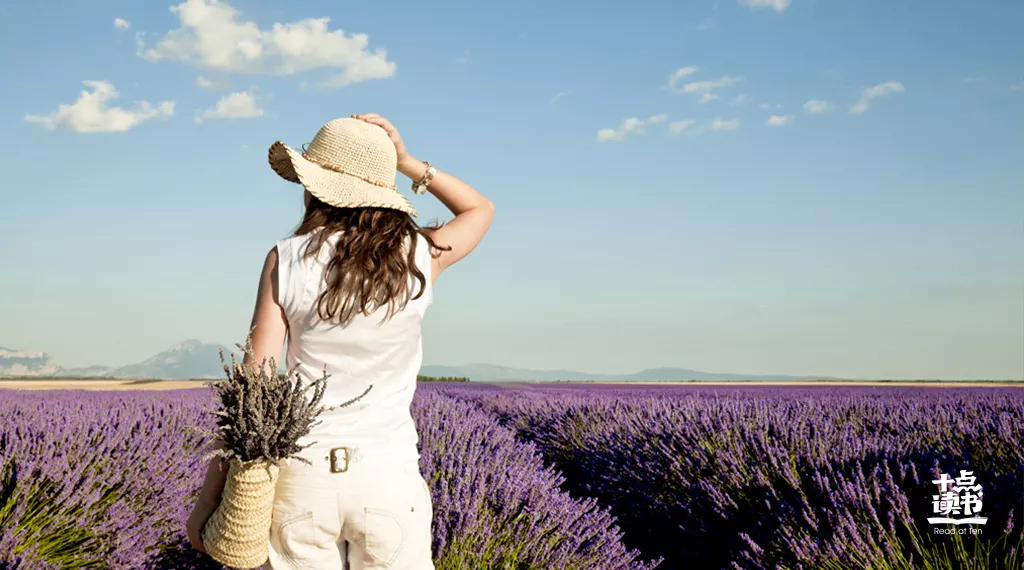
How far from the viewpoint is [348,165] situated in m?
1.73

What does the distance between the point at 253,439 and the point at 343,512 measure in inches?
8.8

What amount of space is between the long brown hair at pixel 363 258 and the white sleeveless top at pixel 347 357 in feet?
0.06

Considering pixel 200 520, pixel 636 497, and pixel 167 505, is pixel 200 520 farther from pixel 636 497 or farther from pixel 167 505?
pixel 636 497

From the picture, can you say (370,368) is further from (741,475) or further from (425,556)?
(741,475)

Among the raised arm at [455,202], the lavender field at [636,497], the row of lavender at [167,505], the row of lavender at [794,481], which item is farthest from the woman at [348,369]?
the row of lavender at [794,481]

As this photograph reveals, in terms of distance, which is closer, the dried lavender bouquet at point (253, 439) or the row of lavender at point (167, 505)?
the dried lavender bouquet at point (253, 439)

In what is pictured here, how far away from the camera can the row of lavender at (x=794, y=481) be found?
2.74 meters

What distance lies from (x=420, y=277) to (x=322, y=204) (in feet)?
0.85

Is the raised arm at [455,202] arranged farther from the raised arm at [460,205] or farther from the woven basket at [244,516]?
the woven basket at [244,516]

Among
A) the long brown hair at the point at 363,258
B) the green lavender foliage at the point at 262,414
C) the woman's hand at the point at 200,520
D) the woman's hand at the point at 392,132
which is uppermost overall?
the woman's hand at the point at 392,132

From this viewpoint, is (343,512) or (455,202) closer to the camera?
(343,512)

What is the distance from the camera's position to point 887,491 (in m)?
2.94

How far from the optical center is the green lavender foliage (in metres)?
1.42

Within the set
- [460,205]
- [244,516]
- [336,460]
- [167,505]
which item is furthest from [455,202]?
[167,505]
